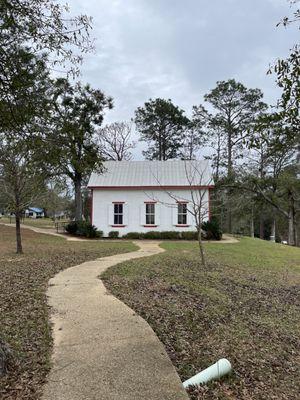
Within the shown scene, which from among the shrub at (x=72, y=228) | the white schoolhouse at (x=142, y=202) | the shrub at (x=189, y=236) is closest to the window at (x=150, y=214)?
the white schoolhouse at (x=142, y=202)

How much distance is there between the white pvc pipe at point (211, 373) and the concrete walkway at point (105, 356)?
26 centimetres

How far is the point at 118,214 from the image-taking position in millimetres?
27797

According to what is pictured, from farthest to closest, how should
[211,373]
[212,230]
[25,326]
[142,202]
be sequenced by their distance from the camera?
[142,202]
[212,230]
[25,326]
[211,373]

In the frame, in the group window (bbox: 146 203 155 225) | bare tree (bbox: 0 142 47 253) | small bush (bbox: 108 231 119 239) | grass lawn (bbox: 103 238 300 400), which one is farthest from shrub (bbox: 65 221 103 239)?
grass lawn (bbox: 103 238 300 400)

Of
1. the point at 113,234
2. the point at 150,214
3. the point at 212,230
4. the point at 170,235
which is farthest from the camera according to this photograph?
the point at 150,214

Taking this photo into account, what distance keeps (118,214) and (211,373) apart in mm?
23403

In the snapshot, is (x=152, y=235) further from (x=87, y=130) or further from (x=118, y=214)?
(x=87, y=130)

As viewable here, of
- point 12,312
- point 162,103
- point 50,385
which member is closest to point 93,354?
point 50,385

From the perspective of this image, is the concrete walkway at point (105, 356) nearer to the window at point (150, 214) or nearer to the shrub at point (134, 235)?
the shrub at point (134, 235)

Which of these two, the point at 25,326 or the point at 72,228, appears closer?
the point at 25,326

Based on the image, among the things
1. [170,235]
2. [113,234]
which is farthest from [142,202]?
[170,235]

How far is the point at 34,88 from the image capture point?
5.04 metres

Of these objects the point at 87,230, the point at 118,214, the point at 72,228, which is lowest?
the point at 87,230

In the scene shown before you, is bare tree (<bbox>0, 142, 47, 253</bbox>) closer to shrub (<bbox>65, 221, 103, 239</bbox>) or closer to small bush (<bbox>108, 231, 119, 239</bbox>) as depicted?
shrub (<bbox>65, 221, 103, 239</bbox>)
